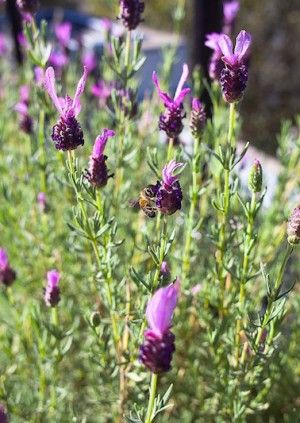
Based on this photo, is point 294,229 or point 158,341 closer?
point 158,341

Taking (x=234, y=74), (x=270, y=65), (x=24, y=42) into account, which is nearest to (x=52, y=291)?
(x=234, y=74)

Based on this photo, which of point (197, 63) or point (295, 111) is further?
point (295, 111)

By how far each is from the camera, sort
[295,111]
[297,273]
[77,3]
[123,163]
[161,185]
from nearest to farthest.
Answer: [161,185] < [123,163] < [297,273] < [295,111] < [77,3]

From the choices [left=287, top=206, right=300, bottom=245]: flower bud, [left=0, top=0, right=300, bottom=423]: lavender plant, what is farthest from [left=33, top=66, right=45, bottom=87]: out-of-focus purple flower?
[left=287, top=206, right=300, bottom=245]: flower bud

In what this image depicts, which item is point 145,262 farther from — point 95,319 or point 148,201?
point 148,201

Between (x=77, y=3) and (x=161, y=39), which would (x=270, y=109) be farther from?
(x=77, y=3)

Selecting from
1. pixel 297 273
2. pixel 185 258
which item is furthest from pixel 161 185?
pixel 297 273
